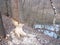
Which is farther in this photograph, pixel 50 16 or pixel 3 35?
pixel 50 16

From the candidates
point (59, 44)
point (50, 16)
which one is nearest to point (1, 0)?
point (50, 16)

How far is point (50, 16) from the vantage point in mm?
4582

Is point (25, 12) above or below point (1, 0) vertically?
below

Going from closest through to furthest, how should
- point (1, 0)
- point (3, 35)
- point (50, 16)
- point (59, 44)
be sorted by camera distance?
point (3, 35), point (59, 44), point (1, 0), point (50, 16)

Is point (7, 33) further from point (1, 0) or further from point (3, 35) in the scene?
point (1, 0)

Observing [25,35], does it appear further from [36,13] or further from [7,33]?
[36,13]

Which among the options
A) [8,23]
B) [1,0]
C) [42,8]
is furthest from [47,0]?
[8,23]

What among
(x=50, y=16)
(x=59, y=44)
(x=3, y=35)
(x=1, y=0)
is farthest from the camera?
(x=50, y=16)

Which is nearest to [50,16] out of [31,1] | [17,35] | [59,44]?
[31,1]

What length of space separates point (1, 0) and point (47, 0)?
116 cm

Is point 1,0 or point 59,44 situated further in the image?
point 1,0

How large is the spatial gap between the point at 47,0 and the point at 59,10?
0.41m

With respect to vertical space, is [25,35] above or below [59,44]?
above

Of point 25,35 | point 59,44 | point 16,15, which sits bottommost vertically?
point 59,44
